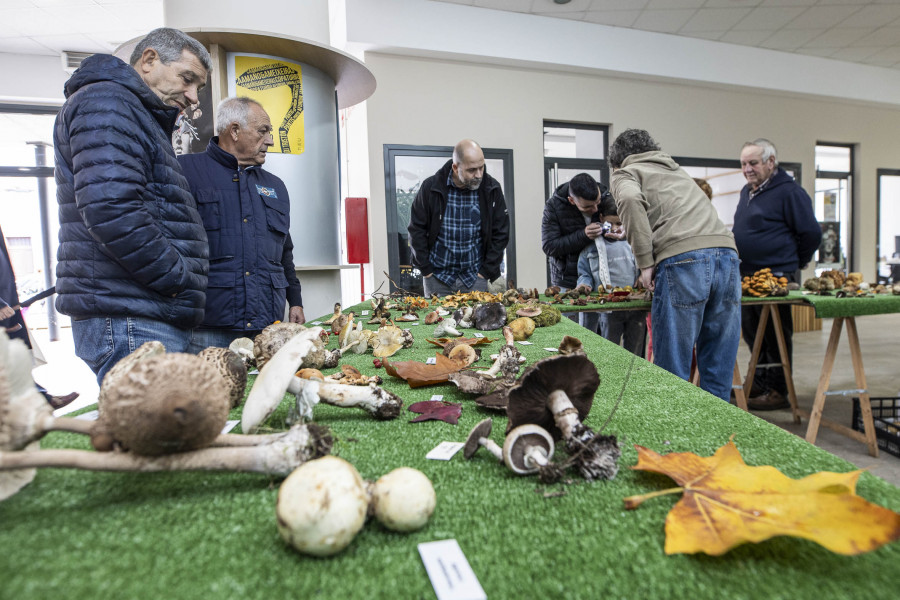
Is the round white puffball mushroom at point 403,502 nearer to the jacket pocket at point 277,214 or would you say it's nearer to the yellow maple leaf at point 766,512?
the yellow maple leaf at point 766,512

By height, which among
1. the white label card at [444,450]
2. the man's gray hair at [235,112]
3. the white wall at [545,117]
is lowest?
the white label card at [444,450]

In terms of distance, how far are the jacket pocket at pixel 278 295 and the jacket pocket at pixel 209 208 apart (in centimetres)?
37

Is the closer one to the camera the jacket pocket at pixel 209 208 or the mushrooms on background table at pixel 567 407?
the mushrooms on background table at pixel 567 407

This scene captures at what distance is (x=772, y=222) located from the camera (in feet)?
12.7

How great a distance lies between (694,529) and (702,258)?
2.35 m

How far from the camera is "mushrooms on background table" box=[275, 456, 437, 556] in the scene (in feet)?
1.70

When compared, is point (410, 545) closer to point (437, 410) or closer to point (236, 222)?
point (437, 410)

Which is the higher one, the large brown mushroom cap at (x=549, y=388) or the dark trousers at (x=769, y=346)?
the large brown mushroom cap at (x=549, y=388)

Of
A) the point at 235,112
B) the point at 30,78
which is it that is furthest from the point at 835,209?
the point at 30,78

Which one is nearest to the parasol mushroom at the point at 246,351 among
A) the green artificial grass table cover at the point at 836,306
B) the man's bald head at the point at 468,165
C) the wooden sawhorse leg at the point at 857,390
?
the green artificial grass table cover at the point at 836,306

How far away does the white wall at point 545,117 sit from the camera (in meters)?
6.35

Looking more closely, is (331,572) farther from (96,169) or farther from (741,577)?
(96,169)

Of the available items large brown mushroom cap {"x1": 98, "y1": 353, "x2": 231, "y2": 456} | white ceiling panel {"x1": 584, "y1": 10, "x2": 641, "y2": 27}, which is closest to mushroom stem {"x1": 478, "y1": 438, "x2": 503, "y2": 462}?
large brown mushroom cap {"x1": 98, "y1": 353, "x2": 231, "y2": 456}

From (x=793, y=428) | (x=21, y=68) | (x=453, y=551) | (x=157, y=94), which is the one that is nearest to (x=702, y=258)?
(x=793, y=428)
